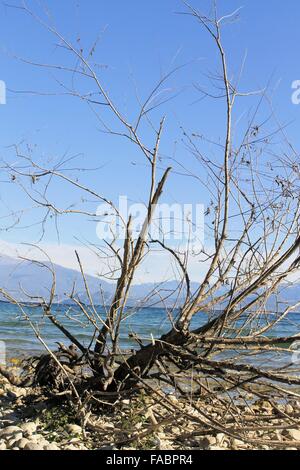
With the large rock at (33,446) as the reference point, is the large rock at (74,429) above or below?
above

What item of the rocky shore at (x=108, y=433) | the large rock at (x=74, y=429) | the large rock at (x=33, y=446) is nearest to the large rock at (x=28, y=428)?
the rocky shore at (x=108, y=433)

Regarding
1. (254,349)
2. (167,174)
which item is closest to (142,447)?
(254,349)

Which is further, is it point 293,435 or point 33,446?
point 293,435

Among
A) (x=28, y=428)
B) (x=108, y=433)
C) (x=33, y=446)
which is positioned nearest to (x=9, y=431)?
(x=28, y=428)

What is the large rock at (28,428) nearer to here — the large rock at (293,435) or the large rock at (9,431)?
the large rock at (9,431)

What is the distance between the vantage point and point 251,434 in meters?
5.32

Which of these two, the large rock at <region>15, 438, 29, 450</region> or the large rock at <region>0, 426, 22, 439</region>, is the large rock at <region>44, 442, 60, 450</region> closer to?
the large rock at <region>15, 438, 29, 450</region>

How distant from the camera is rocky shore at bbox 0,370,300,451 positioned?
15.4ft

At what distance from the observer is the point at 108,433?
490 cm

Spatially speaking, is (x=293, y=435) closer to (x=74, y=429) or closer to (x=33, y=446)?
(x=74, y=429)

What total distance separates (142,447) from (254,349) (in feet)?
3.94

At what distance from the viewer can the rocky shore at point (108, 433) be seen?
470 centimetres
